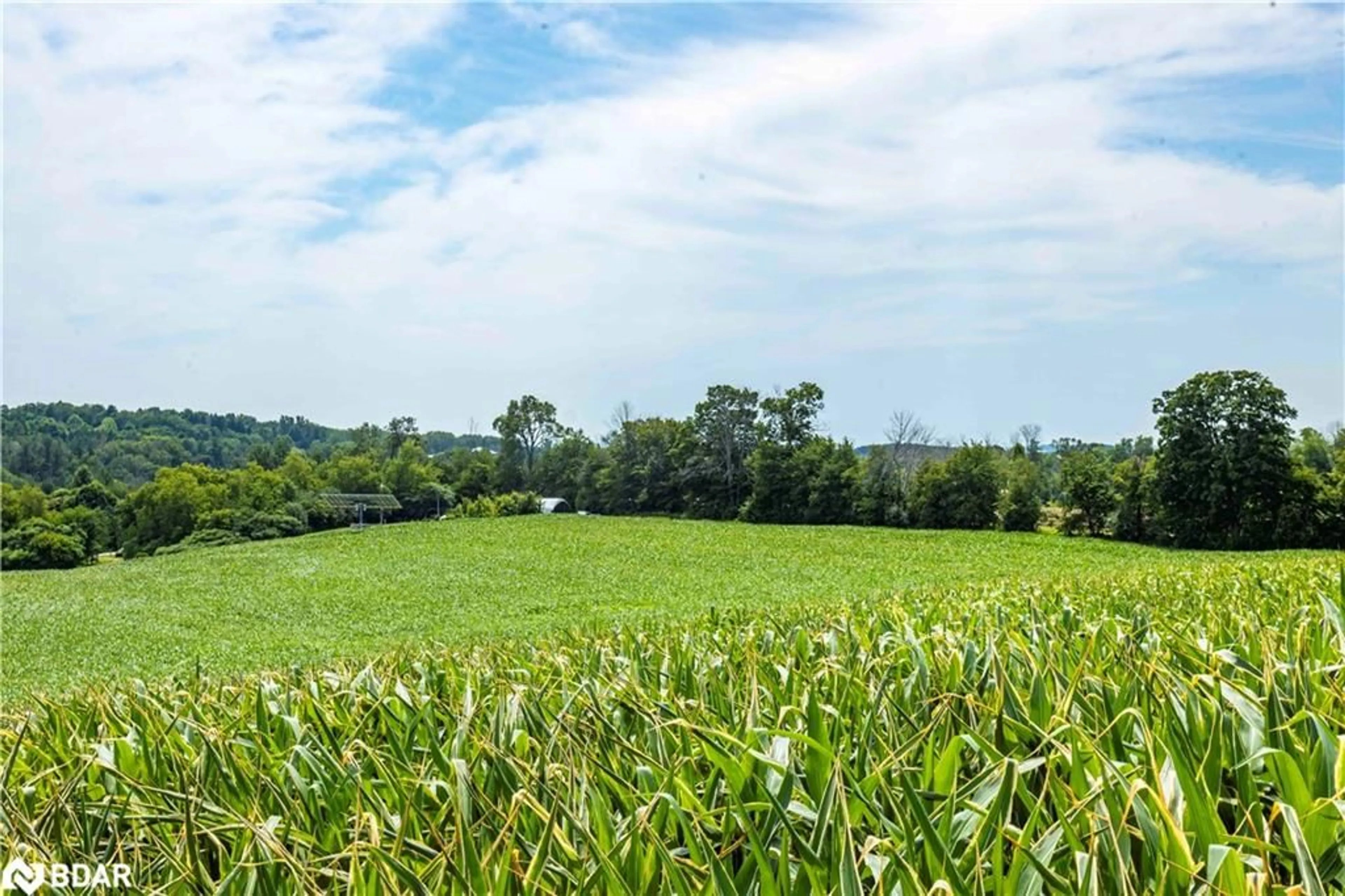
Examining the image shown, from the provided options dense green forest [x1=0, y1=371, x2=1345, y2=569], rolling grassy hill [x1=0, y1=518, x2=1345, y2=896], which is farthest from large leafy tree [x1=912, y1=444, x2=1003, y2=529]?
rolling grassy hill [x1=0, y1=518, x2=1345, y2=896]

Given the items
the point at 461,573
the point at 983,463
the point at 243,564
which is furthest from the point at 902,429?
the point at 243,564

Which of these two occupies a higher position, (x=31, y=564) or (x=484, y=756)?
(x=484, y=756)

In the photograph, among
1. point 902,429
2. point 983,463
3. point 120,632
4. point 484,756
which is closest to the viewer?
point 484,756

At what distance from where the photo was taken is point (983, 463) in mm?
41125

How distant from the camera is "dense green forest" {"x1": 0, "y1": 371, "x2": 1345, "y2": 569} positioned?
32688 mm

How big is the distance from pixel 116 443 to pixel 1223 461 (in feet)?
274

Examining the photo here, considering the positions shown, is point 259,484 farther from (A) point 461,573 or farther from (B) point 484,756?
(B) point 484,756

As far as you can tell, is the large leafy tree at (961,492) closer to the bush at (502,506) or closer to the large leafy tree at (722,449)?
the large leafy tree at (722,449)

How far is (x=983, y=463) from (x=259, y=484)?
39134 millimetres

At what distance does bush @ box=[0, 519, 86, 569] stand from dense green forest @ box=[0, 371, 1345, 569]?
4.0 inches

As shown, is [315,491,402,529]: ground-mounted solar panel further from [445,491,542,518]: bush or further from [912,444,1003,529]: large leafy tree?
[912,444,1003,529]: large leafy tree

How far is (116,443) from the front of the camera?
81750 mm

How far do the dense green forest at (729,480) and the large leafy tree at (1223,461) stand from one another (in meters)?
0.06
